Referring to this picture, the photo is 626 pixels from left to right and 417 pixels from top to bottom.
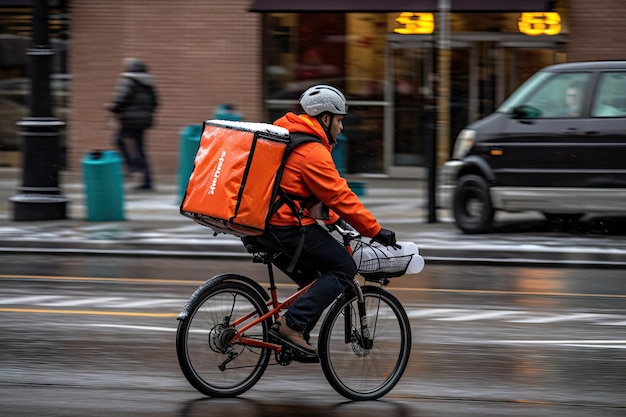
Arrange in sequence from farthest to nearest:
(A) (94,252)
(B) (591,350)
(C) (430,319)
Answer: (A) (94,252)
(C) (430,319)
(B) (591,350)

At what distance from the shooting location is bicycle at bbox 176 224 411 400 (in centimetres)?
632

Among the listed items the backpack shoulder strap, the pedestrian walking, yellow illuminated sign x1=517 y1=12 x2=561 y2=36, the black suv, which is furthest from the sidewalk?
the backpack shoulder strap

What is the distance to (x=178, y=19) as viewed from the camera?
2119 cm

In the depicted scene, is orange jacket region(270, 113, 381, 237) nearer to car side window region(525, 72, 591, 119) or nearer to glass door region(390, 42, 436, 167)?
car side window region(525, 72, 591, 119)

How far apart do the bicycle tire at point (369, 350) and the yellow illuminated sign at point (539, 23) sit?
14092 mm

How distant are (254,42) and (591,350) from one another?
13.9 meters

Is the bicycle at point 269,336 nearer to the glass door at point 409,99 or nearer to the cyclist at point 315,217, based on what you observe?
the cyclist at point 315,217

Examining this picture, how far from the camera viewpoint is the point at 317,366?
7.43 metres

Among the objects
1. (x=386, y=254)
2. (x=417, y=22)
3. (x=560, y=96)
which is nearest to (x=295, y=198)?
(x=386, y=254)

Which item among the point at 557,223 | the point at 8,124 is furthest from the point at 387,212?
the point at 8,124

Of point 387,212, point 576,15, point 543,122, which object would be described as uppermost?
point 576,15

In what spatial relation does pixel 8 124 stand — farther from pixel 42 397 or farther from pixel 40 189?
pixel 42 397

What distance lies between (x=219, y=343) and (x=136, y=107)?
13.1 meters

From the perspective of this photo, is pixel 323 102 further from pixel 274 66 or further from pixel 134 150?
pixel 274 66
